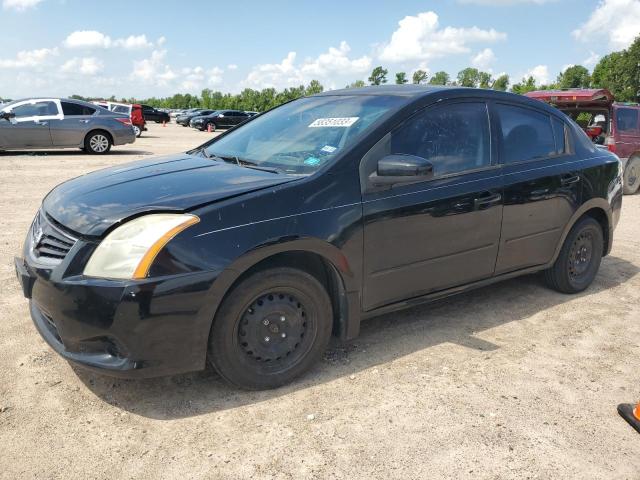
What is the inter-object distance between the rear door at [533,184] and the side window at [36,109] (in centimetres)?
1250

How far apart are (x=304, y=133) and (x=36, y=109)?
39.7 feet

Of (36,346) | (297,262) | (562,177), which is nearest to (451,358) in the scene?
(297,262)

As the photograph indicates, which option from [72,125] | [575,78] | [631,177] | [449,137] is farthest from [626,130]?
[575,78]

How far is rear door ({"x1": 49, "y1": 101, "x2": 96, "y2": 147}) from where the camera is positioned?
13.5 metres

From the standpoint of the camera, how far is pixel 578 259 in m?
4.64

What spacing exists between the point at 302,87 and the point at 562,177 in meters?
68.9

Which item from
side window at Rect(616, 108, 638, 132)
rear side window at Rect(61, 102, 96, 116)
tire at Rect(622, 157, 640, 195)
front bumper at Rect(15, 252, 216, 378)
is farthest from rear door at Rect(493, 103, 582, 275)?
rear side window at Rect(61, 102, 96, 116)

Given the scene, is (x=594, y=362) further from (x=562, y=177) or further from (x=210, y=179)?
(x=210, y=179)

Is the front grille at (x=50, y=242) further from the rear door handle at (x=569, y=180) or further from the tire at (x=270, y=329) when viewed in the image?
the rear door handle at (x=569, y=180)

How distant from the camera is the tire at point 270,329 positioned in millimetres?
2721

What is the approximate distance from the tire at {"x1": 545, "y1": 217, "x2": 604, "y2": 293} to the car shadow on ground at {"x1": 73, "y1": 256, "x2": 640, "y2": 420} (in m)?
0.11

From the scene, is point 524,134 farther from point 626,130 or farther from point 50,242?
point 626,130

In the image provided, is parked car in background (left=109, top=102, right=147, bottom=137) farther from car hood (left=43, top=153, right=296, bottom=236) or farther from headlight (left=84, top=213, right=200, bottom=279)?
headlight (left=84, top=213, right=200, bottom=279)

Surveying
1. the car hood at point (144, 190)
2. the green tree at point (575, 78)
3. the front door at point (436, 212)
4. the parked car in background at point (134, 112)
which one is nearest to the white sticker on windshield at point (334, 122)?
the front door at point (436, 212)
